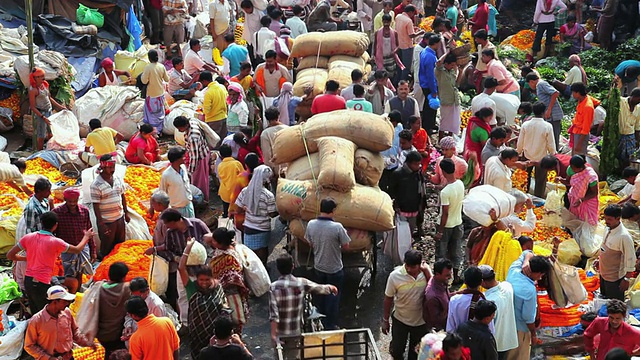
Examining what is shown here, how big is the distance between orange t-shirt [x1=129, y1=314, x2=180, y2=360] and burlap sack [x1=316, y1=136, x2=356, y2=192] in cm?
277

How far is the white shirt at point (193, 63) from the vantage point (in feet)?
46.9

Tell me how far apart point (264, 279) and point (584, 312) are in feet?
10.3

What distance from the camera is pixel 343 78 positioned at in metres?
12.6

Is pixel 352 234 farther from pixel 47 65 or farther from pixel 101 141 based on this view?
pixel 47 65

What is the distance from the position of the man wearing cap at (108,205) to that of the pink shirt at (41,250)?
1.20 meters

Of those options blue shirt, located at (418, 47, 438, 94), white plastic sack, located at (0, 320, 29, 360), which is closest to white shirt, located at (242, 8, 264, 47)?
blue shirt, located at (418, 47, 438, 94)

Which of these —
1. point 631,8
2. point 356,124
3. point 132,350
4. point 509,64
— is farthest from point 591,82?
point 132,350

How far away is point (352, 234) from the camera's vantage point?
30.1 ft

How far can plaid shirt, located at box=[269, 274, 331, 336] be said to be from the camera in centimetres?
757

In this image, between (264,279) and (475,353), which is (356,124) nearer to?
(264,279)

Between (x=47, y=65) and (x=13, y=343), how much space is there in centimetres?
626

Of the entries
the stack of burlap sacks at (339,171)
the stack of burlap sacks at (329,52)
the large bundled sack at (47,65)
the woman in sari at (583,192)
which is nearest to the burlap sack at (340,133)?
the stack of burlap sacks at (339,171)

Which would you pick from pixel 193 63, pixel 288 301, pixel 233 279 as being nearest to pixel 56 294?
pixel 233 279

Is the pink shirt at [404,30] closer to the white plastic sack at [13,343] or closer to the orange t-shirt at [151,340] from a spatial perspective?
the white plastic sack at [13,343]
